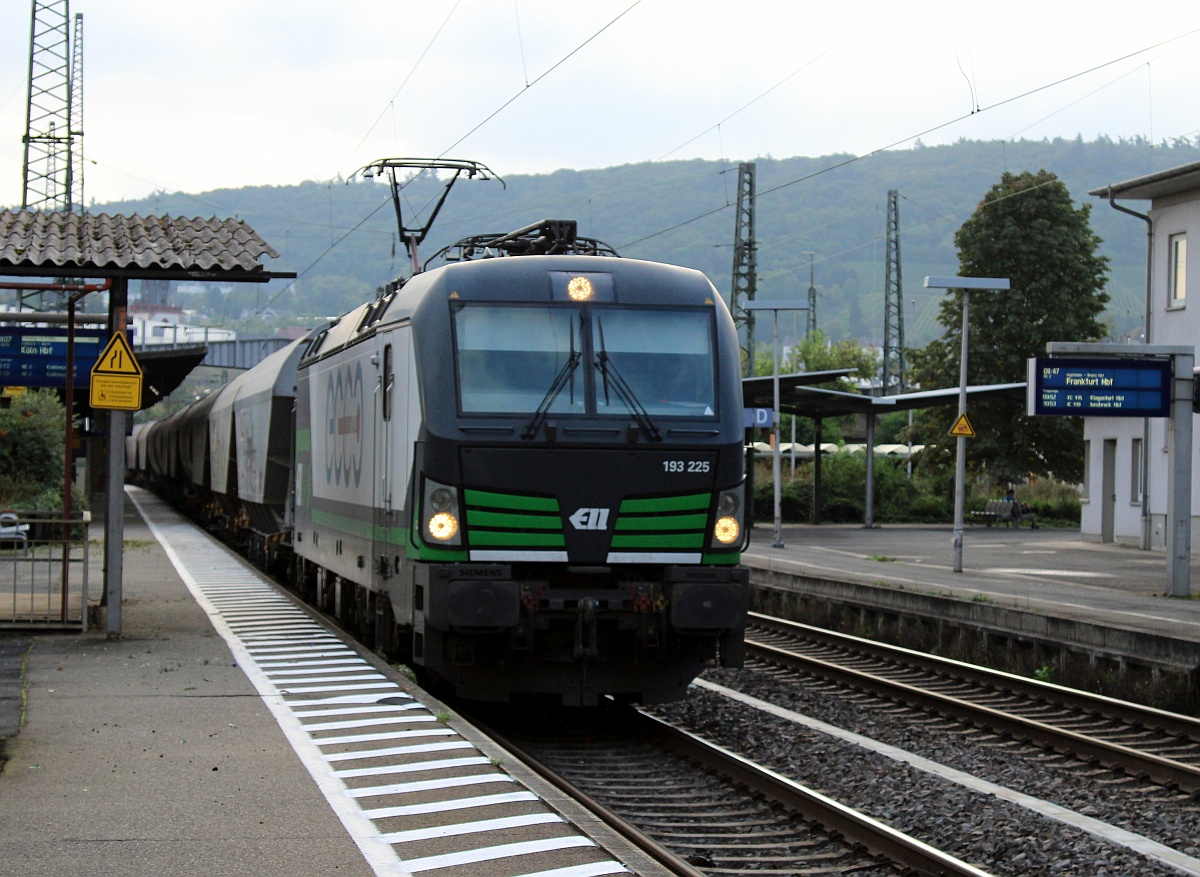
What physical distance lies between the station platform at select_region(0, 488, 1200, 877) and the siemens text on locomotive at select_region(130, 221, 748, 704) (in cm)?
86

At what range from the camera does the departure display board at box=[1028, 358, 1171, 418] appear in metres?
21.0

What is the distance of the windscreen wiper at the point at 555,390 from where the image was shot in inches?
397

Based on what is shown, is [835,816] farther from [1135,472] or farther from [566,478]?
[1135,472]

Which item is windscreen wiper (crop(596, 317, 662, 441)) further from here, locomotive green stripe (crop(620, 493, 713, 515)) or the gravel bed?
the gravel bed

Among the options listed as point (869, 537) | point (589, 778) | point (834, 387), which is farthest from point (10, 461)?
point (834, 387)

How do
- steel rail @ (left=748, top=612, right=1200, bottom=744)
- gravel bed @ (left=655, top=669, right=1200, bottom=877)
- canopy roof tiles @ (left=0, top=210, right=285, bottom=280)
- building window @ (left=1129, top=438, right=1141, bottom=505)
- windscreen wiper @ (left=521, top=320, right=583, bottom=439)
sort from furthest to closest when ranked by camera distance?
1. building window @ (left=1129, top=438, right=1141, bottom=505)
2. canopy roof tiles @ (left=0, top=210, right=285, bottom=280)
3. steel rail @ (left=748, top=612, right=1200, bottom=744)
4. windscreen wiper @ (left=521, top=320, right=583, bottom=439)
5. gravel bed @ (left=655, top=669, right=1200, bottom=877)

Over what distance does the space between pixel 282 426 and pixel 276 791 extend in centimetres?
1388

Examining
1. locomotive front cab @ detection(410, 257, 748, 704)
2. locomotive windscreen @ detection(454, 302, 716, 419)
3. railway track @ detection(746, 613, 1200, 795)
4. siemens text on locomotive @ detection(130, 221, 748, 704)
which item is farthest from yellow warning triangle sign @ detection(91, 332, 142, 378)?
railway track @ detection(746, 613, 1200, 795)

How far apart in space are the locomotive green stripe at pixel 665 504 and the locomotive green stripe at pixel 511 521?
1.63 ft

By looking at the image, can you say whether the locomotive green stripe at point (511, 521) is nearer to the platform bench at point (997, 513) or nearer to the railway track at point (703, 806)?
the railway track at point (703, 806)

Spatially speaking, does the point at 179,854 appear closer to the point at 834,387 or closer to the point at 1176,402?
the point at 1176,402

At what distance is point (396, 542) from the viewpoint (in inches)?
436

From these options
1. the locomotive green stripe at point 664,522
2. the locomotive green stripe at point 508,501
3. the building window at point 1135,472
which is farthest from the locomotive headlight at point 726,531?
the building window at point 1135,472

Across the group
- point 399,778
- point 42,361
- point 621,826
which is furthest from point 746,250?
point 621,826
